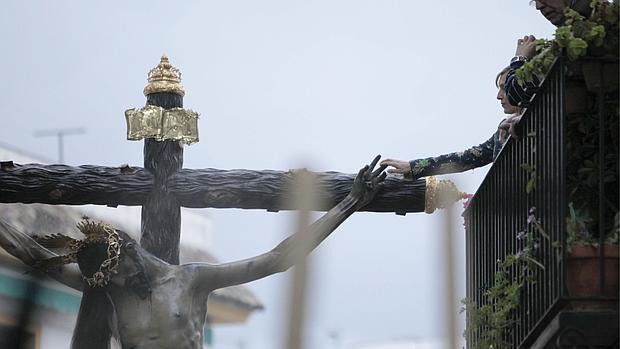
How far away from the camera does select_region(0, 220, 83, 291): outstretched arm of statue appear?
13.9 metres

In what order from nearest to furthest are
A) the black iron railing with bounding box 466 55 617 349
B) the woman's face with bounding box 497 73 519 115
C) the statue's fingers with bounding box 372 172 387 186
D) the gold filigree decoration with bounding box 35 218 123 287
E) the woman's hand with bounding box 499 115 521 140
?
the black iron railing with bounding box 466 55 617 349
the woman's hand with bounding box 499 115 521 140
the woman's face with bounding box 497 73 519 115
the gold filigree decoration with bounding box 35 218 123 287
the statue's fingers with bounding box 372 172 387 186

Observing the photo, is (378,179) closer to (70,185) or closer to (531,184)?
(70,185)

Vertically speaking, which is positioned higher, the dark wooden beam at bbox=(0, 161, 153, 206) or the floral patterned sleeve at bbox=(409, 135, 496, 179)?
the floral patterned sleeve at bbox=(409, 135, 496, 179)

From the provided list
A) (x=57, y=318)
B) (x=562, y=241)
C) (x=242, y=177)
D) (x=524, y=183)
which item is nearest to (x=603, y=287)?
(x=562, y=241)

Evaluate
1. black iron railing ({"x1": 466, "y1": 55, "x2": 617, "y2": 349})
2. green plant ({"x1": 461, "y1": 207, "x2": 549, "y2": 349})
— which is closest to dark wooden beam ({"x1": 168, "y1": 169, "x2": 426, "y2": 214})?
black iron railing ({"x1": 466, "y1": 55, "x2": 617, "y2": 349})

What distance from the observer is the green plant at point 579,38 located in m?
11.0

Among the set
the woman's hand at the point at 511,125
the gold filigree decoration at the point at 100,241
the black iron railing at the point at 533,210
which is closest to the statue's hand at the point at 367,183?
the black iron railing at the point at 533,210

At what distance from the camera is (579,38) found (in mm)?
10984

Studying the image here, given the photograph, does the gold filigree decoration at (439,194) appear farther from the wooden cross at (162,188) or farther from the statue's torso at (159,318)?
the statue's torso at (159,318)

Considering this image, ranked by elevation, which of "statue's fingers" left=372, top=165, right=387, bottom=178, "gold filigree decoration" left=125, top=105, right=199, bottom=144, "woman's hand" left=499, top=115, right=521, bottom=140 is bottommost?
"statue's fingers" left=372, top=165, right=387, bottom=178

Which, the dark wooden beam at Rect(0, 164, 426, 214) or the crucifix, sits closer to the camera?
the crucifix

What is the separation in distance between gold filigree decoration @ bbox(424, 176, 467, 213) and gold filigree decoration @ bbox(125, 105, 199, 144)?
5.04 ft

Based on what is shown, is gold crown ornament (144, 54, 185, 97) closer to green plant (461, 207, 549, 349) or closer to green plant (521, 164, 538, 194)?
green plant (461, 207, 549, 349)

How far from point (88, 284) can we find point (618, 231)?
13.5 feet
